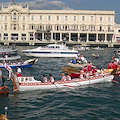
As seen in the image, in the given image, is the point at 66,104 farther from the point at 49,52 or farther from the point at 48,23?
the point at 48,23

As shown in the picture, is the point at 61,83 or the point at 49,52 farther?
the point at 49,52

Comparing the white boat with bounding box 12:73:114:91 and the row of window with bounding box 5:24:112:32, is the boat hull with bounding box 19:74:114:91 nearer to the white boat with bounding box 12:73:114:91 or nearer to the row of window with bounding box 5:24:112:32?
the white boat with bounding box 12:73:114:91

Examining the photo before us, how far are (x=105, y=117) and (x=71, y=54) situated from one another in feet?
125

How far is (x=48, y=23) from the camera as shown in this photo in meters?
105

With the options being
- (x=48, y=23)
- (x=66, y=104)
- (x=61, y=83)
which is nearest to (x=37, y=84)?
(x=61, y=83)

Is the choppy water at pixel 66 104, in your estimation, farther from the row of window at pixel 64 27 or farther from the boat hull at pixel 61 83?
the row of window at pixel 64 27

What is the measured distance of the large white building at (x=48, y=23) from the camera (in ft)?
341

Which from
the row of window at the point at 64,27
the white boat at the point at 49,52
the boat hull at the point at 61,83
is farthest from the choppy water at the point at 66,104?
the row of window at the point at 64,27

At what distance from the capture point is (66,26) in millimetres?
105188

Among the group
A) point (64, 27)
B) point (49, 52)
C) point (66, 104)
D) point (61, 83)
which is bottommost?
point (66, 104)

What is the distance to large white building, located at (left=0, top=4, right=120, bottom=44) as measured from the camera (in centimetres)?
10394

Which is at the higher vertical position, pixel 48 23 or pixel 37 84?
pixel 48 23

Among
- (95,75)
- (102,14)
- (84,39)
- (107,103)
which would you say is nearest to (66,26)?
(84,39)

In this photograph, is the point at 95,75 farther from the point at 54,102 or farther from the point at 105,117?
the point at 105,117
